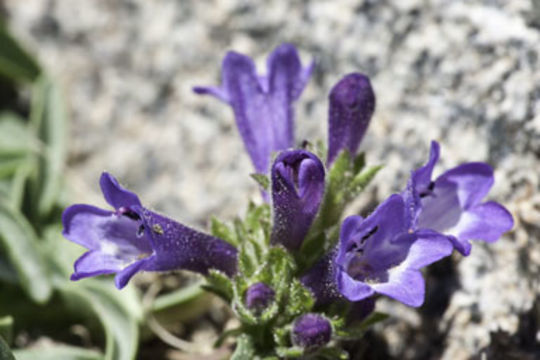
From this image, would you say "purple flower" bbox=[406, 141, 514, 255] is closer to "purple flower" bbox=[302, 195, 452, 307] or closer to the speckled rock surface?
"purple flower" bbox=[302, 195, 452, 307]

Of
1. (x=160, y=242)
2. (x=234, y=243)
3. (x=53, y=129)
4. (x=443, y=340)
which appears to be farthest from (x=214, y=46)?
(x=443, y=340)

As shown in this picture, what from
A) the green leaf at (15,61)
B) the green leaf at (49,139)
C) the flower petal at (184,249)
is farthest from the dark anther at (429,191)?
the green leaf at (15,61)

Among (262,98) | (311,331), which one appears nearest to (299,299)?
(311,331)

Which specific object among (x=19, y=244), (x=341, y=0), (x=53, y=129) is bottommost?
(x=19, y=244)

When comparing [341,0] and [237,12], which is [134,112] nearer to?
[237,12]

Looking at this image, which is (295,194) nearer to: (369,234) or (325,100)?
(369,234)

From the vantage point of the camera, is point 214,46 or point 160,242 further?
point 214,46
